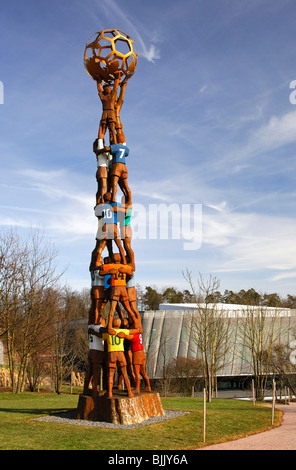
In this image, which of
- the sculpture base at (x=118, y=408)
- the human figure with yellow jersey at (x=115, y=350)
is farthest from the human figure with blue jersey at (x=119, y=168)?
the sculpture base at (x=118, y=408)

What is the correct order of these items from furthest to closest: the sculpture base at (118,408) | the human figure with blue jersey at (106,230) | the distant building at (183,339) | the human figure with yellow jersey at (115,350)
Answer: the distant building at (183,339) → the human figure with blue jersey at (106,230) → the human figure with yellow jersey at (115,350) → the sculpture base at (118,408)

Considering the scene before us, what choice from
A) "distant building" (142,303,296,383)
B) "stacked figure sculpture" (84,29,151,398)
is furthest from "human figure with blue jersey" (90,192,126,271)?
"distant building" (142,303,296,383)

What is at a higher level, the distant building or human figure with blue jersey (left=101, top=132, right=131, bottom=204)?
human figure with blue jersey (left=101, top=132, right=131, bottom=204)

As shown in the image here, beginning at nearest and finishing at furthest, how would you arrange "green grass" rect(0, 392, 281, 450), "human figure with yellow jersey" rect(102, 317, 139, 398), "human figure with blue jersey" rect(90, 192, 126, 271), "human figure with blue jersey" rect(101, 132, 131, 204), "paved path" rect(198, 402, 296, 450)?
1. "green grass" rect(0, 392, 281, 450)
2. "paved path" rect(198, 402, 296, 450)
3. "human figure with yellow jersey" rect(102, 317, 139, 398)
4. "human figure with blue jersey" rect(90, 192, 126, 271)
5. "human figure with blue jersey" rect(101, 132, 131, 204)

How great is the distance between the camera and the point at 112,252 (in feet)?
42.3

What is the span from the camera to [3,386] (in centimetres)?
3006

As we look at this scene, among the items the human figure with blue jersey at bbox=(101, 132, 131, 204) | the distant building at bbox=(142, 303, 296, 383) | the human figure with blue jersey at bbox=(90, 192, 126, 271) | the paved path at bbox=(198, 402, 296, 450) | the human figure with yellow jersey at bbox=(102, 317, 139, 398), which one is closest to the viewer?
the paved path at bbox=(198, 402, 296, 450)

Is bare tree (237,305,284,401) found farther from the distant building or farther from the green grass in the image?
the green grass

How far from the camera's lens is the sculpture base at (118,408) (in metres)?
11.0

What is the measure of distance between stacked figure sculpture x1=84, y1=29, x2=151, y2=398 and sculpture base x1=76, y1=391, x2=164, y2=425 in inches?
9.8

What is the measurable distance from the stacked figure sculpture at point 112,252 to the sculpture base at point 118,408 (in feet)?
0.81

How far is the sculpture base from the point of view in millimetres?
10992

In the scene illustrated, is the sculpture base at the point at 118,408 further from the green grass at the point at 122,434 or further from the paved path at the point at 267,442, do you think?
the paved path at the point at 267,442

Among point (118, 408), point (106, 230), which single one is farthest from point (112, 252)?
point (118, 408)
